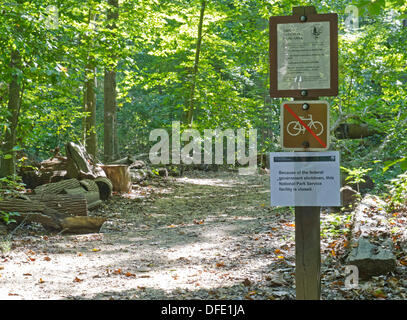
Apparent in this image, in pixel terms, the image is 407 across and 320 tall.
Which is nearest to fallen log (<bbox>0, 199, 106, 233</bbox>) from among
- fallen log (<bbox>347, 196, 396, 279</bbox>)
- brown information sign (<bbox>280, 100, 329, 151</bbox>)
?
fallen log (<bbox>347, 196, 396, 279</bbox>)

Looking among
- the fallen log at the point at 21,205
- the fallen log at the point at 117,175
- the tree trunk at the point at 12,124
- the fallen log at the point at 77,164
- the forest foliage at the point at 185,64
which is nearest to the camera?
the forest foliage at the point at 185,64

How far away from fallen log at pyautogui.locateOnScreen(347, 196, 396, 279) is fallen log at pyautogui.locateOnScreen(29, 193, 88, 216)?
5265 millimetres

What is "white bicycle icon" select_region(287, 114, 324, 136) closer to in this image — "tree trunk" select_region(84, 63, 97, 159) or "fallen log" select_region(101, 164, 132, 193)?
"fallen log" select_region(101, 164, 132, 193)

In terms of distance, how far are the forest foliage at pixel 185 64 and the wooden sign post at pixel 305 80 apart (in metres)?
0.68

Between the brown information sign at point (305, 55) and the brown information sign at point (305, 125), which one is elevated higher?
the brown information sign at point (305, 55)

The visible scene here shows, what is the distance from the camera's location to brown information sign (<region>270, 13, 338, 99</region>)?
3406 mm

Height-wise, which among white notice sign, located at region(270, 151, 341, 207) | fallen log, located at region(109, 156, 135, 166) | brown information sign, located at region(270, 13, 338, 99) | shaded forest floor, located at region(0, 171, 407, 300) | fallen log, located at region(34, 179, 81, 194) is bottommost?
shaded forest floor, located at region(0, 171, 407, 300)

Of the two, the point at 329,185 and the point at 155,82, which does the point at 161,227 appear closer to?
the point at 329,185

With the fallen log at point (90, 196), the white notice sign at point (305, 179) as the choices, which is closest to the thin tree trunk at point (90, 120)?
the fallen log at point (90, 196)

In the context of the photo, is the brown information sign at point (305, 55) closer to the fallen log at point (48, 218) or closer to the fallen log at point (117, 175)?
the fallen log at point (48, 218)

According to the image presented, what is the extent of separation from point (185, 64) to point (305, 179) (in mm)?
14772

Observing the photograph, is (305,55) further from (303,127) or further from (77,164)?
(77,164)

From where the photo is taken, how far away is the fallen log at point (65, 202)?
8.68 meters

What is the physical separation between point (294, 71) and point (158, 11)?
14076 mm
